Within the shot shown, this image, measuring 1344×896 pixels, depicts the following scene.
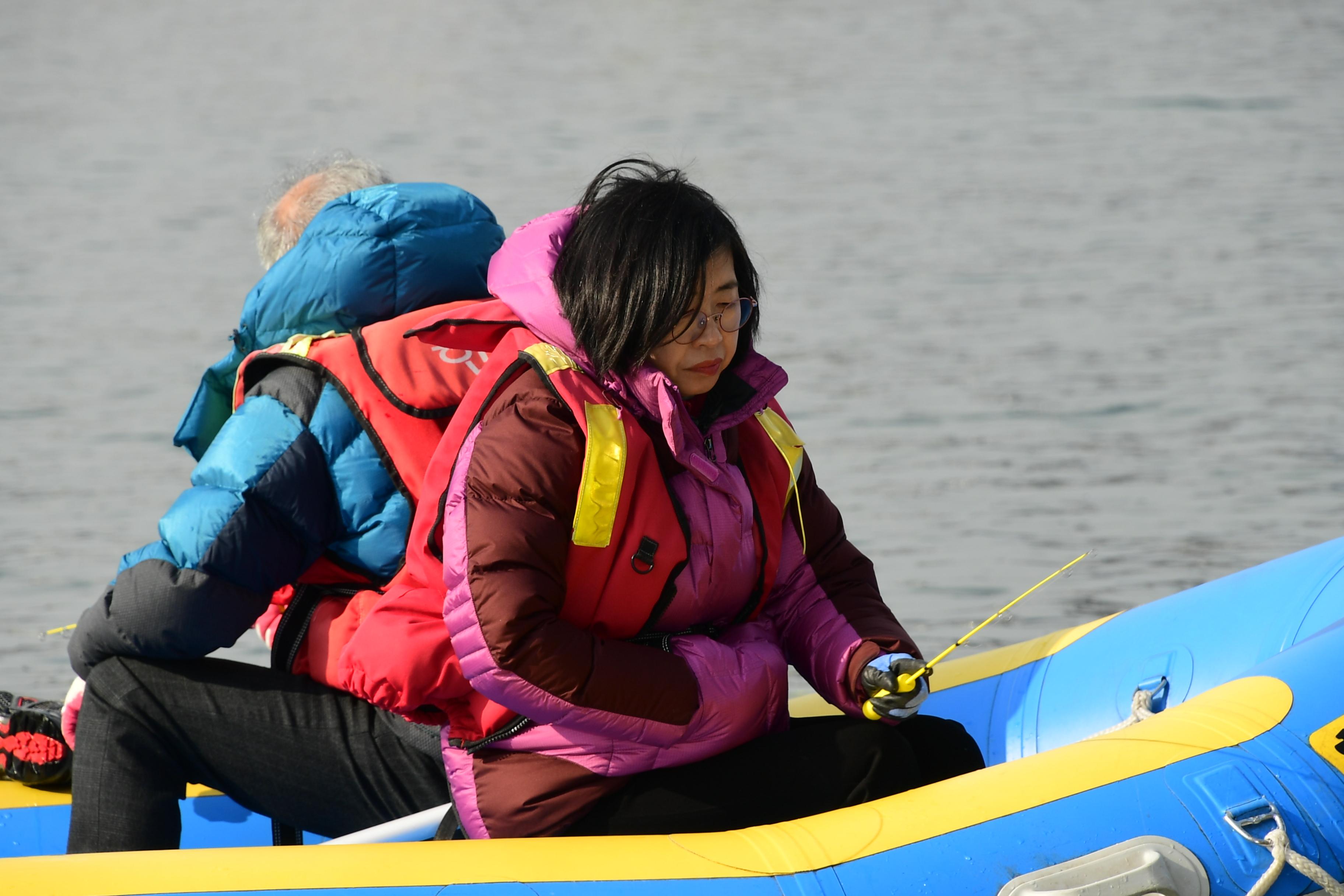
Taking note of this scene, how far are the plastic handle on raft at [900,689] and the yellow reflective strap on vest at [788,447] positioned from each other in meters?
0.25

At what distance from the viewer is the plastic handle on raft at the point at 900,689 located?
1.86m

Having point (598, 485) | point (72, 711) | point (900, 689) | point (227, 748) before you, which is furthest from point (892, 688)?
point (72, 711)

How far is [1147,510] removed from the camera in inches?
190

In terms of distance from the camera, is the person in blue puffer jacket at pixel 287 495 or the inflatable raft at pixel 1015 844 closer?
the inflatable raft at pixel 1015 844

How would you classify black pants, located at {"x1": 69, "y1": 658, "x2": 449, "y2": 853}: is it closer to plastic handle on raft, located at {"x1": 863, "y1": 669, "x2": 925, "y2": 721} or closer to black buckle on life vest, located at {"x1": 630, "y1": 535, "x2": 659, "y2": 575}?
black buckle on life vest, located at {"x1": 630, "y1": 535, "x2": 659, "y2": 575}

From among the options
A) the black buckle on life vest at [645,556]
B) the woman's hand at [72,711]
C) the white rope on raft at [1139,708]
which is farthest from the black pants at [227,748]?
the white rope on raft at [1139,708]

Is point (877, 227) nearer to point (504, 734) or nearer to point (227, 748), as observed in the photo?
point (227, 748)

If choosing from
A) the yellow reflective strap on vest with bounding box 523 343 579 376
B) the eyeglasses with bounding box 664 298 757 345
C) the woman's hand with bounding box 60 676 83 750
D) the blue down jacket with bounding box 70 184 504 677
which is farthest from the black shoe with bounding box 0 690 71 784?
the eyeglasses with bounding box 664 298 757 345

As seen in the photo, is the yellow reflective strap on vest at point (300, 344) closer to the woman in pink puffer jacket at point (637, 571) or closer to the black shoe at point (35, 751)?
the woman in pink puffer jacket at point (637, 571)

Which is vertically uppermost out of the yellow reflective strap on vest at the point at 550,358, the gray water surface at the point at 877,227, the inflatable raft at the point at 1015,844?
the yellow reflective strap on vest at the point at 550,358

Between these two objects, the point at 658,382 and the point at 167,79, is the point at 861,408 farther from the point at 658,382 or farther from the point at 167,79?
the point at 167,79

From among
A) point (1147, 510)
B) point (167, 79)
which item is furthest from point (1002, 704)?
point (167, 79)

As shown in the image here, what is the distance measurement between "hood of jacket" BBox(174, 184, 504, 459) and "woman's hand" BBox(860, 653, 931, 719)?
804 mm

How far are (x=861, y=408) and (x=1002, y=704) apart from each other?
11.0 feet
